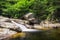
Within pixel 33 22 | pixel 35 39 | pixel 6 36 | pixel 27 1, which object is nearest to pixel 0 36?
pixel 6 36

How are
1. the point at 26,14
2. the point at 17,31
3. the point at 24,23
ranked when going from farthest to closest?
the point at 26,14
the point at 24,23
the point at 17,31

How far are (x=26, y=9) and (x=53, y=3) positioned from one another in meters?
6.07

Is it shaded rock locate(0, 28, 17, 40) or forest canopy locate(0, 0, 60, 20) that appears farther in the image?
forest canopy locate(0, 0, 60, 20)

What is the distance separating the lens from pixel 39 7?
3378cm

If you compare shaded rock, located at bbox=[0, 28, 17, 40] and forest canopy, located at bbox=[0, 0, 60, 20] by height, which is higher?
forest canopy, located at bbox=[0, 0, 60, 20]

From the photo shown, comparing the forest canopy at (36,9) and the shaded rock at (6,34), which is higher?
the forest canopy at (36,9)

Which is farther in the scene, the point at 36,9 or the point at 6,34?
the point at 36,9

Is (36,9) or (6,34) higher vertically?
(36,9)

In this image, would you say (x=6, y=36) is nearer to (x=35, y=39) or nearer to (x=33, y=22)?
(x=35, y=39)

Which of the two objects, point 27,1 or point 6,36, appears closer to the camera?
point 6,36

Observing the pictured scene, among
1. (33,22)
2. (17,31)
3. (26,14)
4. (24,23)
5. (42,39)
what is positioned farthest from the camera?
(26,14)

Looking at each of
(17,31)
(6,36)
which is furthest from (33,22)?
(6,36)

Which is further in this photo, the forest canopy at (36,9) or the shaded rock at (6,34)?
the forest canopy at (36,9)

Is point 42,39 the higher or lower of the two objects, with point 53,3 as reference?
lower
